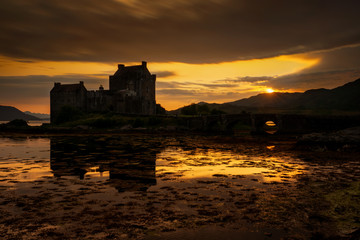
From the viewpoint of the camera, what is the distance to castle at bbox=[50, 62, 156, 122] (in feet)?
273

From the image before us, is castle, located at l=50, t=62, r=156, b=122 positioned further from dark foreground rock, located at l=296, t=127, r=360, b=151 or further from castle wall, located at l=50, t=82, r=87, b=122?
dark foreground rock, located at l=296, t=127, r=360, b=151

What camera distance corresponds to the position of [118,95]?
83938mm

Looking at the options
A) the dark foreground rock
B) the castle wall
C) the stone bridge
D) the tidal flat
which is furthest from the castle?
the tidal flat

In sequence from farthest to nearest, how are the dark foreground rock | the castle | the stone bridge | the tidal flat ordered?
the castle
the stone bridge
the dark foreground rock
the tidal flat

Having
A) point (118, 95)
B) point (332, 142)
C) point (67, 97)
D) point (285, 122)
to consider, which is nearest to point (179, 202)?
point (332, 142)

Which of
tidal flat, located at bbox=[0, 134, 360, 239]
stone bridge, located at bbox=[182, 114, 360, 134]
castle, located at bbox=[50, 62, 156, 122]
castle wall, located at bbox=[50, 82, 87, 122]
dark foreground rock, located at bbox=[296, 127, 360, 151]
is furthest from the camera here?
castle wall, located at bbox=[50, 82, 87, 122]

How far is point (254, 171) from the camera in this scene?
1630cm

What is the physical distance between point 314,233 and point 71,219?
7018 mm

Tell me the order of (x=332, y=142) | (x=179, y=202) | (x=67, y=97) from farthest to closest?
(x=67, y=97) < (x=332, y=142) < (x=179, y=202)

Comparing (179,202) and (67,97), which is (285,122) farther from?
(67,97)

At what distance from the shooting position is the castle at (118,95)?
A: 273 ft

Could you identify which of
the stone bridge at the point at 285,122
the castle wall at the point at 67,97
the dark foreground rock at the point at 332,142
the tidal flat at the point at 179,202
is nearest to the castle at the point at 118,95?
the castle wall at the point at 67,97

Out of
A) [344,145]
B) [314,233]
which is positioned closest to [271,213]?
[314,233]

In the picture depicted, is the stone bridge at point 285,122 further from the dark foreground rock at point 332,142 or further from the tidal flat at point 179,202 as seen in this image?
the tidal flat at point 179,202
